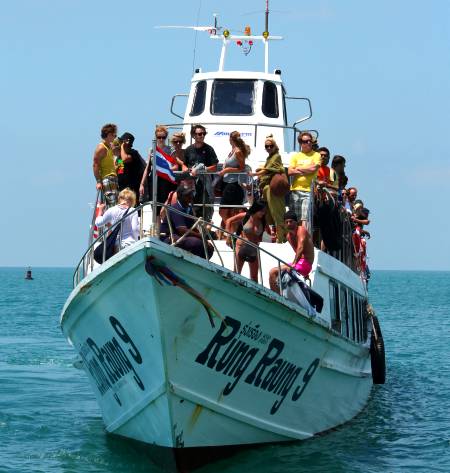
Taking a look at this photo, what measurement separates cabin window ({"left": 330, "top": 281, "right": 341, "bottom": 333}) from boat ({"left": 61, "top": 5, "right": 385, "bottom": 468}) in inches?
7.8

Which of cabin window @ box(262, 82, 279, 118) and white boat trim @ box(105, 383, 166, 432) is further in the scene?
cabin window @ box(262, 82, 279, 118)

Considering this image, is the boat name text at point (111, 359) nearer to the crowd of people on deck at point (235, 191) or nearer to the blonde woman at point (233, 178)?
the crowd of people on deck at point (235, 191)

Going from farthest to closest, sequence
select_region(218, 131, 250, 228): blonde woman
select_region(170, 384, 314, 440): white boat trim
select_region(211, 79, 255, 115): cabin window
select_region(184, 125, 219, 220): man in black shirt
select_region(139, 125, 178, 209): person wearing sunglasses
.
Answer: select_region(211, 79, 255, 115): cabin window, select_region(184, 125, 219, 220): man in black shirt, select_region(218, 131, 250, 228): blonde woman, select_region(139, 125, 178, 209): person wearing sunglasses, select_region(170, 384, 314, 440): white boat trim

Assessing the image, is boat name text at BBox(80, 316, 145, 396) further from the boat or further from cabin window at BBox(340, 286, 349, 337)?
cabin window at BBox(340, 286, 349, 337)

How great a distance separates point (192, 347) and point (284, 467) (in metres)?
2.59

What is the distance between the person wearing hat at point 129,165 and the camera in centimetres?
1692

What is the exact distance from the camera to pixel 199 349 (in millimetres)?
13320

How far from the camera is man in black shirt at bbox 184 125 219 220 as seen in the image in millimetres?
16827

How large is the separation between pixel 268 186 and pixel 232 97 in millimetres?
6204

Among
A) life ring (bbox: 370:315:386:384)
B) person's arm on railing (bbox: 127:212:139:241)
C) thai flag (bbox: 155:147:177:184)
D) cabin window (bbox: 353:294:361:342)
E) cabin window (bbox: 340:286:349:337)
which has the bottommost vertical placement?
life ring (bbox: 370:315:386:384)

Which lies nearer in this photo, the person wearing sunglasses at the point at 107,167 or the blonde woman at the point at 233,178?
the blonde woman at the point at 233,178

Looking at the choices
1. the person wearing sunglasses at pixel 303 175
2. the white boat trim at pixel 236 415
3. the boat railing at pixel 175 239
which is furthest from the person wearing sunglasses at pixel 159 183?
the white boat trim at pixel 236 415

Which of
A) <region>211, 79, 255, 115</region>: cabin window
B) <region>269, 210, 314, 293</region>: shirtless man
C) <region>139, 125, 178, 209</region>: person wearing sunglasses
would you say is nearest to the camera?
<region>269, 210, 314, 293</region>: shirtless man

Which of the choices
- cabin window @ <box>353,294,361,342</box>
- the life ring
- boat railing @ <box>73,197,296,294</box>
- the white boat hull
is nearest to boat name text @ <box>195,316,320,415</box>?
the white boat hull
